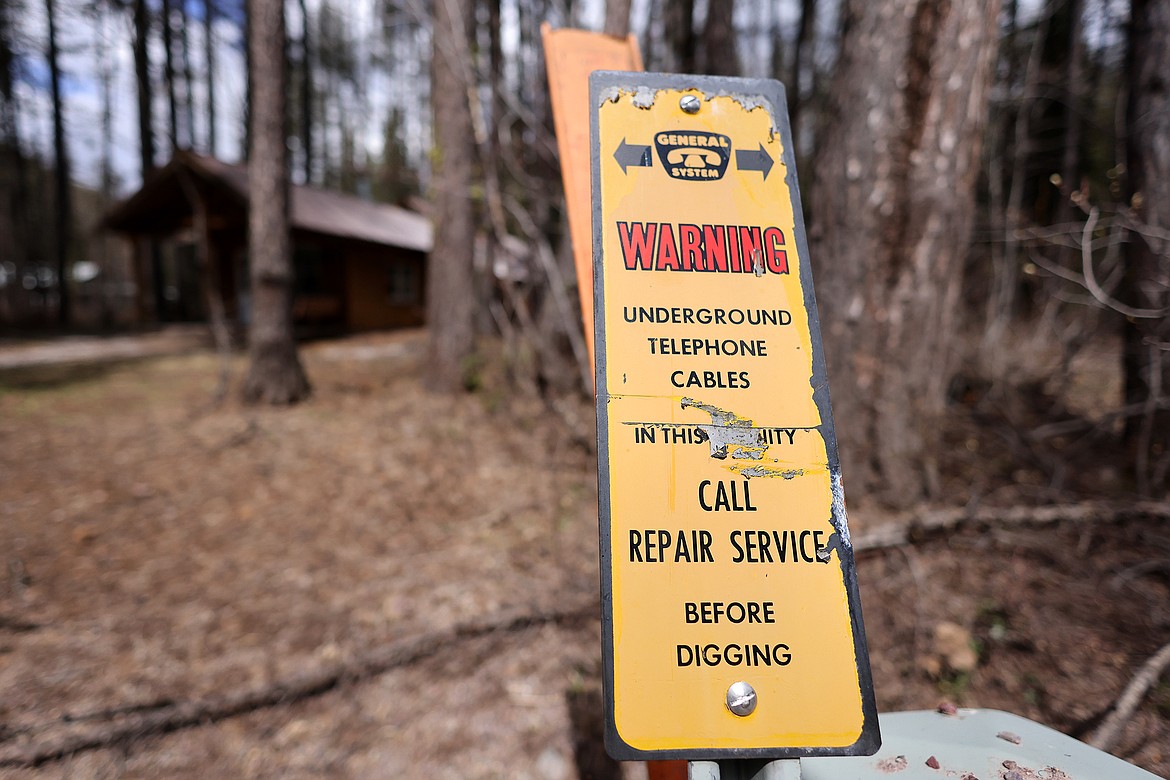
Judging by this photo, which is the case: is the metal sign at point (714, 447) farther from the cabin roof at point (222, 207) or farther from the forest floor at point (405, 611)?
the cabin roof at point (222, 207)

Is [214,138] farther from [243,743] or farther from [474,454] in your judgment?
[243,743]

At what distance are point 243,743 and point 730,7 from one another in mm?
10012

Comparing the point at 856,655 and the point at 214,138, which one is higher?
the point at 214,138

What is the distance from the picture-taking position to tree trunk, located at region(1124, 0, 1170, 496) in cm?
302

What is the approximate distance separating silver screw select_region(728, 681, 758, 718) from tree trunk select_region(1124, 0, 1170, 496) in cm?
317

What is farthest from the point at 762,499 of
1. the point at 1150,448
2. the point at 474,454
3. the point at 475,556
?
the point at 474,454

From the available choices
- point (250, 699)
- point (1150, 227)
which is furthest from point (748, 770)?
point (1150, 227)

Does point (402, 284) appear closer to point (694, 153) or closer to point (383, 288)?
point (383, 288)

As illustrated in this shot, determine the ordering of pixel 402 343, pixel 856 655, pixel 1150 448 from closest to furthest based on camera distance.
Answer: pixel 856 655
pixel 1150 448
pixel 402 343

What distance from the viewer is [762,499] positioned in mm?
1223

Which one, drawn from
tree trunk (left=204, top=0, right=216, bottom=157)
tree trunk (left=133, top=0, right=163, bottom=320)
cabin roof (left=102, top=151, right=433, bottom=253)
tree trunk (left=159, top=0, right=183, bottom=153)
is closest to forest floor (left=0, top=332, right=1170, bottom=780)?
cabin roof (left=102, top=151, right=433, bottom=253)

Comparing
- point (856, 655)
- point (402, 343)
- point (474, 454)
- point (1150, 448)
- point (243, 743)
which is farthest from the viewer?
point (402, 343)

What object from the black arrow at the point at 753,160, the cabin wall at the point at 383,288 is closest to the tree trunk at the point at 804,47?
the cabin wall at the point at 383,288

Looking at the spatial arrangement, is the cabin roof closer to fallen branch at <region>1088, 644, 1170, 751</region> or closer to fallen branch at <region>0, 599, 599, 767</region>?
fallen branch at <region>0, 599, 599, 767</region>
